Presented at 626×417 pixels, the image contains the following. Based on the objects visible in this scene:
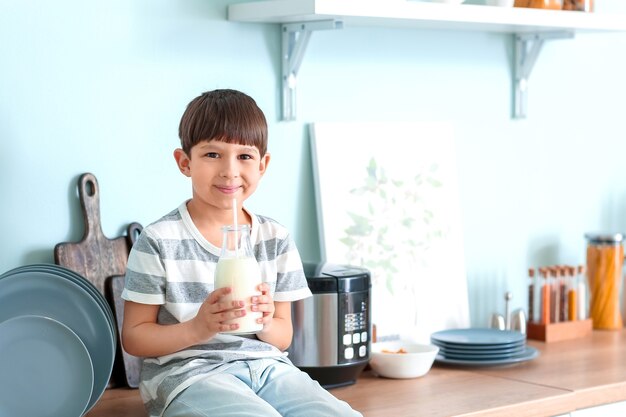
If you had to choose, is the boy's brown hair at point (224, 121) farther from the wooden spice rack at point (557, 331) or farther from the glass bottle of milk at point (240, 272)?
the wooden spice rack at point (557, 331)

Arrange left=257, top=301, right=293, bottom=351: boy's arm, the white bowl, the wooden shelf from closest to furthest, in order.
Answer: left=257, top=301, right=293, bottom=351: boy's arm < the wooden shelf < the white bowl

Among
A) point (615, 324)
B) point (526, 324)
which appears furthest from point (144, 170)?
point (615, 324)

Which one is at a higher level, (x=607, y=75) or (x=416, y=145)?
(x=607, y=75)

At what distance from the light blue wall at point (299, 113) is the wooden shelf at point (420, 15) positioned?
8 centimetres

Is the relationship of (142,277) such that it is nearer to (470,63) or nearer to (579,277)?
(470,63)

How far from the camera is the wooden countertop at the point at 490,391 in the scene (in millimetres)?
2041

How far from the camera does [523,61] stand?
2811 millimetres

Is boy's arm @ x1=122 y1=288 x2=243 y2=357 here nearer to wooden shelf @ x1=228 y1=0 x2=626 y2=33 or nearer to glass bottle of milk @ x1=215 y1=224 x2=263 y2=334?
glass bottle of milk @ x1=215 y1=224 x2=263 y2=334

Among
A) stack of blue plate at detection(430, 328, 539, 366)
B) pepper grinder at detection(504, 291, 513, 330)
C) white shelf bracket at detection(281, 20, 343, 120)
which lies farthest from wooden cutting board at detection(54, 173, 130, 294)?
pepper grinder at detection(504, 291, 513, 330)

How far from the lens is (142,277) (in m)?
1.85

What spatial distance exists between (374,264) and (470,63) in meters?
0.58

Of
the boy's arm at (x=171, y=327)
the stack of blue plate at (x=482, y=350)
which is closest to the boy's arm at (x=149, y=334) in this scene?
the boy's arm at (x=171, y=327)

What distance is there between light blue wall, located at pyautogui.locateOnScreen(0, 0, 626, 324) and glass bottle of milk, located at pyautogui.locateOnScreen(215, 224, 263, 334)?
510 millimetres

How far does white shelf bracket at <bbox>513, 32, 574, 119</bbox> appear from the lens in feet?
9.10
